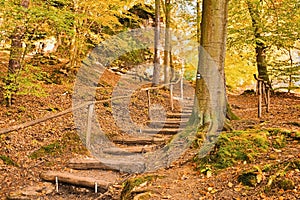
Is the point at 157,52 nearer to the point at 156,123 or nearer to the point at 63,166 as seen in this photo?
the point at 156,123

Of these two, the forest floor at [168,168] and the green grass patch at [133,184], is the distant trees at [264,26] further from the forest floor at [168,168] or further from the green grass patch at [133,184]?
the green grass patch at [133,184]

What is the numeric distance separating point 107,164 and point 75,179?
2.64 ft

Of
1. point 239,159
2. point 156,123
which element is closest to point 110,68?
point 156,123

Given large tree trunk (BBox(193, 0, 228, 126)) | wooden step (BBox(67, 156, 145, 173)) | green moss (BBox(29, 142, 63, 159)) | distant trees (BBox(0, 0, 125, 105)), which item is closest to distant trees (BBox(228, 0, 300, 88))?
large tree trunk (BBox(193, 0, 228, 126))

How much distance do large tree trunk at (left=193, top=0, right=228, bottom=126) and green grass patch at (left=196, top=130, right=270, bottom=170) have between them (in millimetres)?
1061

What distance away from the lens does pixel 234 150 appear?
4270mm

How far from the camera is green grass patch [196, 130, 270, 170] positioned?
4.13 meters

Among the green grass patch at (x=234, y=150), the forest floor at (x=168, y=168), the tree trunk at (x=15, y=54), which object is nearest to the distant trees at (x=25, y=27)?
the tree trunk at (x=15, y=54)

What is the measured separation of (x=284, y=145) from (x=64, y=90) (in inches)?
272

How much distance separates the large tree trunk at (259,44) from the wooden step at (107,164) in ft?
24.9

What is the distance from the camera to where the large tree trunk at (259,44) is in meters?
11.4

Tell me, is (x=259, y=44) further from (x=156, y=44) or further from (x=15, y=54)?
(x=15, y=54)

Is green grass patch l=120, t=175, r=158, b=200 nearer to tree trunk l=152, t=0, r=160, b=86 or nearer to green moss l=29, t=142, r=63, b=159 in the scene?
green moss l=29, t=142, r=63, b=159

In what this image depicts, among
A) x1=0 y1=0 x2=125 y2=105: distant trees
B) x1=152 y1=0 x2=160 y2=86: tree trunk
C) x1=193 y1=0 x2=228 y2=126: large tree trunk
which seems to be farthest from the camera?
x1=152 y1=0 x2=160 y2=86: tree trunk
